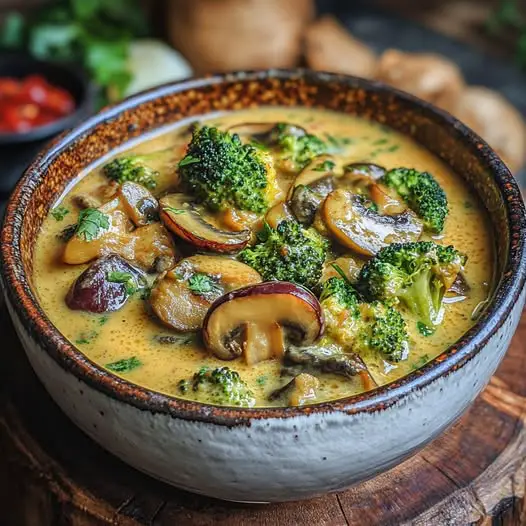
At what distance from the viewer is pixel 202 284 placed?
8.43ft

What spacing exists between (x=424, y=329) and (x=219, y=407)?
30.2 inches

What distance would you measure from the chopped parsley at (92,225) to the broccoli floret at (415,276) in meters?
0.84

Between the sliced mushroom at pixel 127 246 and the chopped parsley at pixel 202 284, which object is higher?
the chopped parsley at pixel 202 284

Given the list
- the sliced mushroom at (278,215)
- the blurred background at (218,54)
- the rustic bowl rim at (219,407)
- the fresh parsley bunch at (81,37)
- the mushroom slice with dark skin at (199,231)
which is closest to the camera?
the rustic bowl rim at (219,407)

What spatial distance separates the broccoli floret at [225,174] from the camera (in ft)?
9.10

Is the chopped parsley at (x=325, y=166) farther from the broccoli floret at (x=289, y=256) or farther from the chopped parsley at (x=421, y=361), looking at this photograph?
the chopped parsley at (x=421, y=361)

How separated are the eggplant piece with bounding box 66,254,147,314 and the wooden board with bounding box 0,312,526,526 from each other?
0.45 m

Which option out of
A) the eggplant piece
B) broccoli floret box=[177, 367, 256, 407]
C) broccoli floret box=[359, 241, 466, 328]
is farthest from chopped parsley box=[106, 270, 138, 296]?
broccoli floret box=[359, 241, 466, 328]

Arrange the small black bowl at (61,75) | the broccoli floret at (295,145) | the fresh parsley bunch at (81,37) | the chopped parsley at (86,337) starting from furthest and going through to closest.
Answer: the fresh parsley bunch at (81,37) < the small black bowl at (61,75) < the broccoli floret at (295,145) < the chopped parsley at (86,337)

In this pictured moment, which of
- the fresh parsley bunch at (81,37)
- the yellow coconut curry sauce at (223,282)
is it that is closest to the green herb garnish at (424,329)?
the yellow coconut curry sauce at (223,282)

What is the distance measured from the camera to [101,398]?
219cm

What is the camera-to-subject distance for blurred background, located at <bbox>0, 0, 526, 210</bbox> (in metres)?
5.65

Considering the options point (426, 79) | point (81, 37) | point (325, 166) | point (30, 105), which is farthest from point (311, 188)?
point (81, 37)

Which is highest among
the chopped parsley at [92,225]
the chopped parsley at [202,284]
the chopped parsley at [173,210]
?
the chopped parsley at [173,210]
